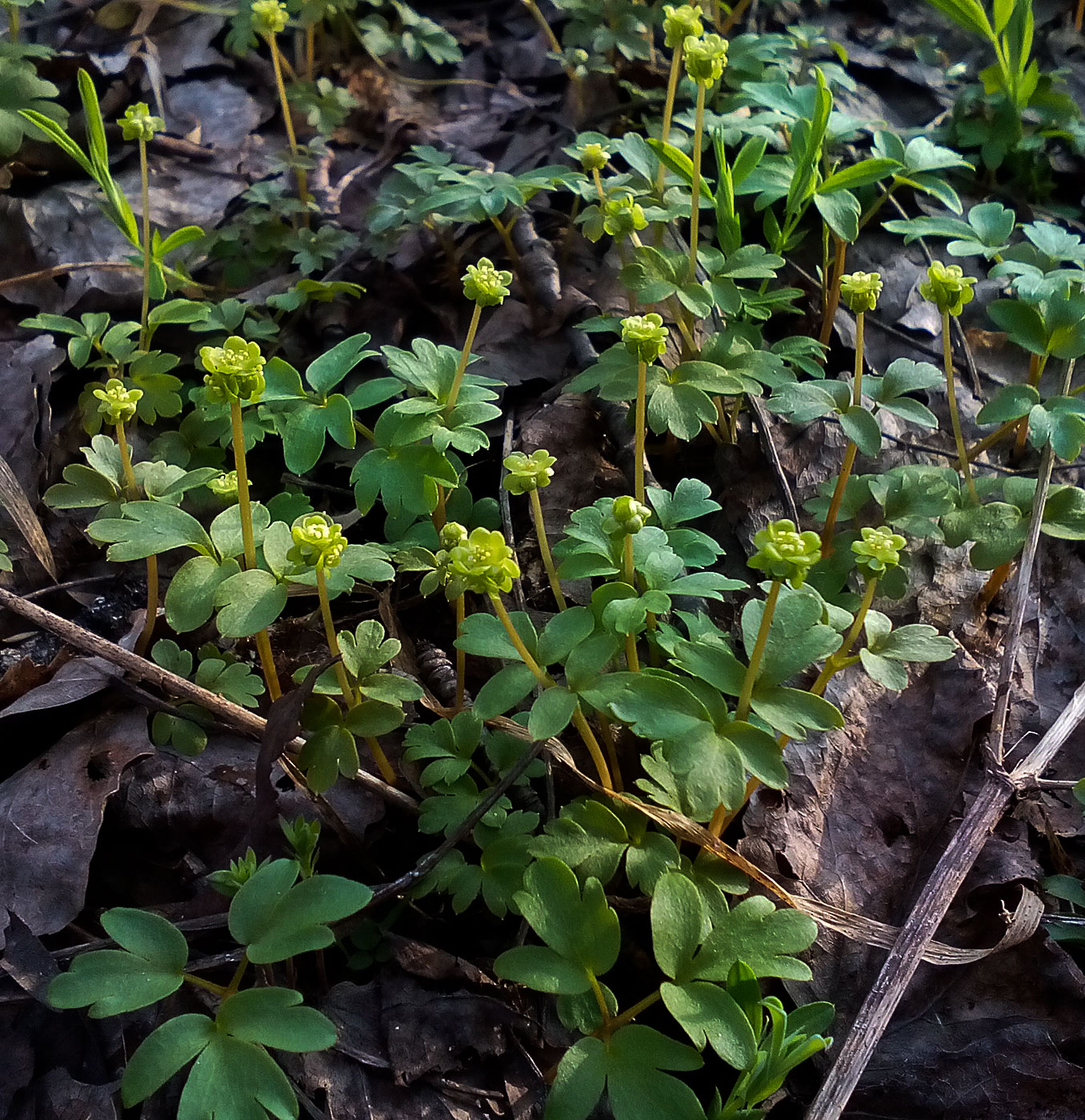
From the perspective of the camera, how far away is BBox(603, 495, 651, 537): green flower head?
1.56 m

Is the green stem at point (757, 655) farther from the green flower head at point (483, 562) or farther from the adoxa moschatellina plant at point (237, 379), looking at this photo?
the adoxa moschatellina plant at point (237, 379)

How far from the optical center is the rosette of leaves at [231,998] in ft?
4.34

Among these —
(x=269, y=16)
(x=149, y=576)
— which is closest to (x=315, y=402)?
(x=149, y=576)

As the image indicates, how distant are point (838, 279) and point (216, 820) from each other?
2.14m

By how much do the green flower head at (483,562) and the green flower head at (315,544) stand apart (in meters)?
0.22

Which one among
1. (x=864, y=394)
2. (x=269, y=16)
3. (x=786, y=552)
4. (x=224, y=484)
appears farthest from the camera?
(x=269, y=16)

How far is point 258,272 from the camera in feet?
9.84

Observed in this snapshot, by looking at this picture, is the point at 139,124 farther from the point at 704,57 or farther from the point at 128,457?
the point at 704,57

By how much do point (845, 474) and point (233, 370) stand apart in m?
1.38

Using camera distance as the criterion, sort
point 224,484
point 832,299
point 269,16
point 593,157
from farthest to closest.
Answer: point 269,16 → point 832,299 → point 593,157 → point 224,484

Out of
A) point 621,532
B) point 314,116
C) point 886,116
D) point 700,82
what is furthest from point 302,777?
point 886,116

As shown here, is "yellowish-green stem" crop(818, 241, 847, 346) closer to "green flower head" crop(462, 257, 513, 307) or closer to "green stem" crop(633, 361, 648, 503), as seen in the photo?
"green stem" crop(633, 361, 648, 503)

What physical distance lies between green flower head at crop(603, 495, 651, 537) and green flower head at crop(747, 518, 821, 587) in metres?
0.25

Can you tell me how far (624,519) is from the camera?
158 cm
